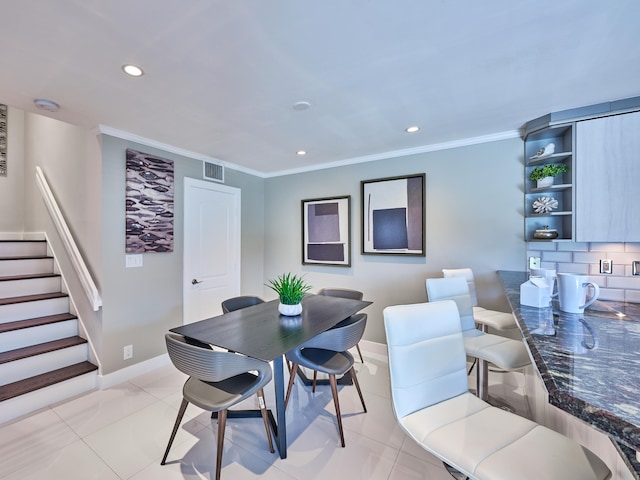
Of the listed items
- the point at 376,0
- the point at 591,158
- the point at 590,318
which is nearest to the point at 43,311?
the point at 376,0

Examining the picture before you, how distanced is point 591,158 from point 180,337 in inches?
131

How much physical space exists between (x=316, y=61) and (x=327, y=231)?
92.8 inches

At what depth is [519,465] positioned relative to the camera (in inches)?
Result: 34.4

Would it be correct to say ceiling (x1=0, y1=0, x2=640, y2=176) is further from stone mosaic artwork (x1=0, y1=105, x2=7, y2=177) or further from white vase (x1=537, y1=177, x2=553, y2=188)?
stone mosaic artwork (x1=0, y1=105, x2=7, y2=177)

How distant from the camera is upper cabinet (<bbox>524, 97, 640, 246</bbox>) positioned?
80.5 inches

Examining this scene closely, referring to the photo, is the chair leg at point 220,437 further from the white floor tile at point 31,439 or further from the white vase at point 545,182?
the white vase at point 545,182

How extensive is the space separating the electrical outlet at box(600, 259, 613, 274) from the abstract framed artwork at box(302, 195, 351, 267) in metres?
2.37

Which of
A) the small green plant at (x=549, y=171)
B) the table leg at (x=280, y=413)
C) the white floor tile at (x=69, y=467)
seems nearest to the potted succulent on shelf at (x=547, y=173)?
the small green plant at (x=549, y=171)

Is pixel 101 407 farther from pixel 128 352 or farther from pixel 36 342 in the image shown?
pixel 36 342

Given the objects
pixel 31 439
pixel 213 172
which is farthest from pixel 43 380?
pixel 213 172

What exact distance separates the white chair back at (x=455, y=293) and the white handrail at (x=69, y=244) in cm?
293

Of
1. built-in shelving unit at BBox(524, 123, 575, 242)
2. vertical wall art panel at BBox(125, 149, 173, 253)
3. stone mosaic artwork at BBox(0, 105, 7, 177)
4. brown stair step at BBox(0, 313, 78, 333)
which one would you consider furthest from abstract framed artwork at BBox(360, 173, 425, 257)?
stone mosaic artwork at BBox(0, 105, 7, 177)

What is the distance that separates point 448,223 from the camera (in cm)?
304

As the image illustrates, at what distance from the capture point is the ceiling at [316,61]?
1.28 metres
